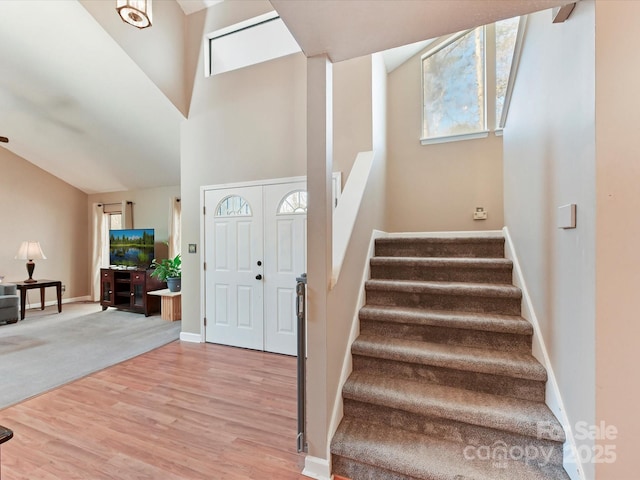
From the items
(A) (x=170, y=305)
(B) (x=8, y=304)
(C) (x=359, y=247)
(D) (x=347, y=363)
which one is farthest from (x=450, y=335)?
(B) (x=8, y=304)

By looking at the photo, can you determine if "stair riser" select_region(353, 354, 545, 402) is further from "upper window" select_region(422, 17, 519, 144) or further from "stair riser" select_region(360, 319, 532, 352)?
"upper window" select_region(422, 17, 519, 144)

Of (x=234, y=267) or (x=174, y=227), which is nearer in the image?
(x=234, y=267)

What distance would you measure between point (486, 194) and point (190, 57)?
434cm

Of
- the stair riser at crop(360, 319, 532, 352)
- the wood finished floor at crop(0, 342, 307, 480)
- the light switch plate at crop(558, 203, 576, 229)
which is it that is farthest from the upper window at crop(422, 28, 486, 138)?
the wood finished floor at crop(0, 342, 307, 480)

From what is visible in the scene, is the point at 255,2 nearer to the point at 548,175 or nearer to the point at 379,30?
the point at 379,30

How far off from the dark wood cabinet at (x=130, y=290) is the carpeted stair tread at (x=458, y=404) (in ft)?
16.1

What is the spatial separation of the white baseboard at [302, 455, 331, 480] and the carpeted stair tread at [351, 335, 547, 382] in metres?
0.61

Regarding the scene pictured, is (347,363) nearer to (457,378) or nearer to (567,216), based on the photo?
(457,378)

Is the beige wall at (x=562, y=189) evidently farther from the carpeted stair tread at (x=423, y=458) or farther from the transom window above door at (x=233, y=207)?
the transom window above door at (x=233, y=207)

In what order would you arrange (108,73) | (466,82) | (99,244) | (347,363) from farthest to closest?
1. (99,244)
2. (108,73)
3. (466,82)
4. (347,363)

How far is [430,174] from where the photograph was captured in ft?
11.9

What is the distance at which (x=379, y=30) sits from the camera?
4.56ft

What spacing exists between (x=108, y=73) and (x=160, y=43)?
0.78m

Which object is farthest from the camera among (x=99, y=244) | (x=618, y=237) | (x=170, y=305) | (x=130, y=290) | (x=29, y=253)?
(x=99, y=244)
